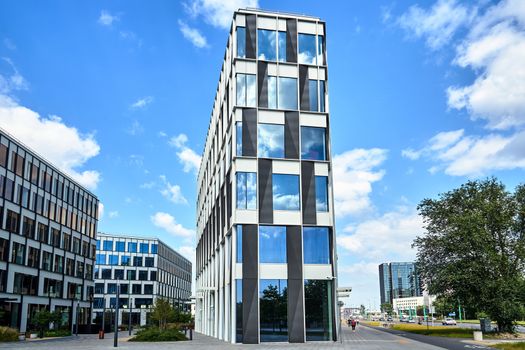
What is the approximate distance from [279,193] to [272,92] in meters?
7.91

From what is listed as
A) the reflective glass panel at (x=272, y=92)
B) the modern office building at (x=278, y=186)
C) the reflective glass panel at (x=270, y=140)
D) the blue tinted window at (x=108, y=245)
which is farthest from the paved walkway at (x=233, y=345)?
the blue tinted window at (x=108, y=245)

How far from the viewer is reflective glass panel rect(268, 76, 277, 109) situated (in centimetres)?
4038

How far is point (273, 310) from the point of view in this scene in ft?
121

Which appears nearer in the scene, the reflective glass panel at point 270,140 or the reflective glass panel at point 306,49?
the reflective glass panel at point 270,140

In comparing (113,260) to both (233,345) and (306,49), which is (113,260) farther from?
(306,49)

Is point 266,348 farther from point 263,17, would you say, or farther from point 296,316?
point 263,17

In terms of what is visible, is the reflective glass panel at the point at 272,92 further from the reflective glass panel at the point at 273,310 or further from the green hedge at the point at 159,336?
the green hedge at the point at 159,336

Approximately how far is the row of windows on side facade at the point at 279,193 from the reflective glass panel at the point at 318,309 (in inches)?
219

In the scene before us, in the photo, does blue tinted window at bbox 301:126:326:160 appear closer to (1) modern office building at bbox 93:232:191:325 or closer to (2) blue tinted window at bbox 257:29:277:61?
(2) blue tinted window at bbox 257:29:277:61

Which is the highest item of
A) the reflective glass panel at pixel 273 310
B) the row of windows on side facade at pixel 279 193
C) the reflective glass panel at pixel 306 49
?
the reflective glass panel at pixel 306 49

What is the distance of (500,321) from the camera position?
A: 152 ft

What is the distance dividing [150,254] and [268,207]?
9807 cm

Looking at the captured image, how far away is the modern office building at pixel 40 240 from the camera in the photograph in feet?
198

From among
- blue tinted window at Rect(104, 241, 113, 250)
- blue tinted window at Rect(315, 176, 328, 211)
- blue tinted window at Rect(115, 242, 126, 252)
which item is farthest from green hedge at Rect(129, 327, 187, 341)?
blue tinted window at Rect(104, 241, 113, 250)
